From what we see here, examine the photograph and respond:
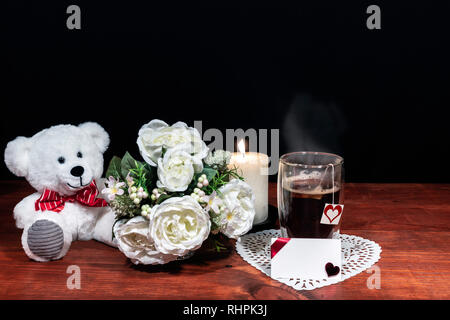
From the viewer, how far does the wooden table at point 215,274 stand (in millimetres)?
845

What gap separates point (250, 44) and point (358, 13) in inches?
14.5

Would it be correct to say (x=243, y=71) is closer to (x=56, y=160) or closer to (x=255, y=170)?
(x=255, y=170)

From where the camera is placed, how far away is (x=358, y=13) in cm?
159

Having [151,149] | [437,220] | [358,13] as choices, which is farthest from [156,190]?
[358,13]

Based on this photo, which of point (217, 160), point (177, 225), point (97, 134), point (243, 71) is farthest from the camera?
point (243, 71)

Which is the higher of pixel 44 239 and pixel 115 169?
pixel 115 169

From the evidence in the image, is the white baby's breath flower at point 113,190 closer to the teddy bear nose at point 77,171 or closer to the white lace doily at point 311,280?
the teddy bear nose at point 77,171

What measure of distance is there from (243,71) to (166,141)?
79cm

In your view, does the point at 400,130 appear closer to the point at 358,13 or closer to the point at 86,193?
the point at 358,13

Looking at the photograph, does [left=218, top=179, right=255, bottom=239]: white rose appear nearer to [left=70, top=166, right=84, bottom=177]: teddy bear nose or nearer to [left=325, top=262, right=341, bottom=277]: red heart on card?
[left=325, top=262, right=341, bottom=277]: red heart on card

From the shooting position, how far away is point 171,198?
872 mm

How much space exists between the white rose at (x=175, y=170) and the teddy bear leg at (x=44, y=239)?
0.23 m

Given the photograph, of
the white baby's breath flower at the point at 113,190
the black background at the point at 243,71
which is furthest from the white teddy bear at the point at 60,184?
the black background at the point at 243,71

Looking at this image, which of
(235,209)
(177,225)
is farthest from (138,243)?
(235,209)
